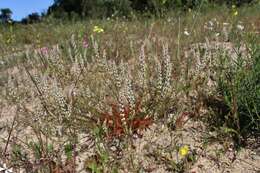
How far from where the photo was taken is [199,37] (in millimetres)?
5414

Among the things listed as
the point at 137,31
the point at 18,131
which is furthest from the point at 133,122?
the point at 137,31

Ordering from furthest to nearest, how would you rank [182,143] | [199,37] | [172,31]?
[172,31] < [199,37] < [182,143]

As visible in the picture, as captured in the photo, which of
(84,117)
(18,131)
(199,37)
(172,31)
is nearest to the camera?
(84,117)

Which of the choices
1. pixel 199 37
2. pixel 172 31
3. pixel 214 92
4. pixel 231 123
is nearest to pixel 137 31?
pixel 172 31

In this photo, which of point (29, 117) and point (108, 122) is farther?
point (29, 117)

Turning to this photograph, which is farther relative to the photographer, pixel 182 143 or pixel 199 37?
pixel 199 37

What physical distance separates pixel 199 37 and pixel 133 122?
2.40 metres

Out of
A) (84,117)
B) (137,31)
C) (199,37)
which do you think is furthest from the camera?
(137,31)

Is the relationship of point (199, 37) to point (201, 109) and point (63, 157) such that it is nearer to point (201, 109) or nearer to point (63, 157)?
point (201, 109)

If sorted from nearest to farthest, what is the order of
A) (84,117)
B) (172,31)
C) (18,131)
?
(84,117) → (18,131) → (172,31)

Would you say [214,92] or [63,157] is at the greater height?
[214,92]

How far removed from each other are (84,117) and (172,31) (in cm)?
287

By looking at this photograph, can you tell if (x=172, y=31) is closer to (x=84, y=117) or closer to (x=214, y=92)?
(x=214, y=92)

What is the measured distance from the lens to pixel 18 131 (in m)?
3.61
